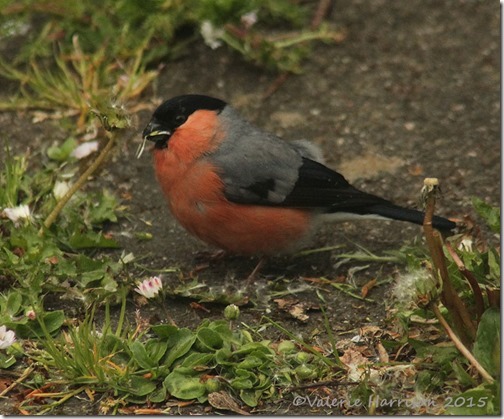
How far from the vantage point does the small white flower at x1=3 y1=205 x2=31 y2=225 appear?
499 cm

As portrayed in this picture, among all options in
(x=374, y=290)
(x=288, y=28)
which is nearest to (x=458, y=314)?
(x=374, y=290)

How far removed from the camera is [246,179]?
5.07 metres

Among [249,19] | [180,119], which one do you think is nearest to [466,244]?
[180,119]

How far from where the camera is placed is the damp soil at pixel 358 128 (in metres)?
5.14

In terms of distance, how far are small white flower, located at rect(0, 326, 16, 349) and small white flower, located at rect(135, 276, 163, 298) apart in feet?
2.09

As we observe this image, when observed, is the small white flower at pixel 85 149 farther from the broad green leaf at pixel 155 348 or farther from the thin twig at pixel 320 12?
the thin twig at pixel 320 12

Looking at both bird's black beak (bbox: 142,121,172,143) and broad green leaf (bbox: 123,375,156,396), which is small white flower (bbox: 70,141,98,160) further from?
broad green leaf (bbox: 123,375,156,396)

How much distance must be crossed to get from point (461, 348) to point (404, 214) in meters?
1.43

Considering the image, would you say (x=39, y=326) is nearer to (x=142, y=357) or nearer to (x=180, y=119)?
(x=142, y=357)

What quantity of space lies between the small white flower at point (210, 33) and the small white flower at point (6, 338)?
2.95m

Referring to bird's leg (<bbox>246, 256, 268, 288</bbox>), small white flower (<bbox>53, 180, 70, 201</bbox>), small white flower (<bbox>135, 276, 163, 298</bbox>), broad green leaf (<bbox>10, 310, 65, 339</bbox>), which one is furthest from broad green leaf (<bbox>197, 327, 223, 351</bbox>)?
small white flower (<bbox>53, 180, 70, 201</bbox>)

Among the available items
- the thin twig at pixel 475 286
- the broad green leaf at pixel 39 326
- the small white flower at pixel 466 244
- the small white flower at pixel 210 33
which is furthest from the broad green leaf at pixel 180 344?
the small white flower at pixel 210 33

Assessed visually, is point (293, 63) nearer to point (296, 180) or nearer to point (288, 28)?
point (288, 28)

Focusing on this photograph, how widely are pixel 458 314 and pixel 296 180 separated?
1508 millimetres
